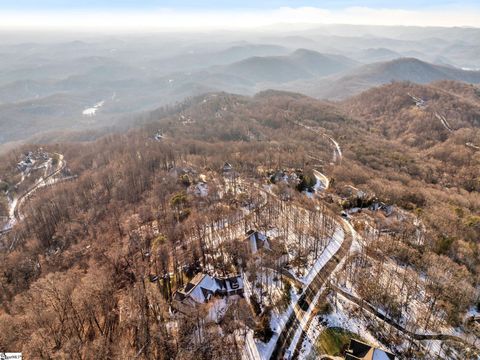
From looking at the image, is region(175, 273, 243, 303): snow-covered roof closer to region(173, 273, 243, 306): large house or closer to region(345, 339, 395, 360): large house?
region(173, 273, 243, 306): large house

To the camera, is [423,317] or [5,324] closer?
[5,324]

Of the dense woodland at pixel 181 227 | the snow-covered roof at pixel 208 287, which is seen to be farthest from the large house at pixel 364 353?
the snow-covered roof at pixel 208 287

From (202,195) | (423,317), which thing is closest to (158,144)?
(202,195)

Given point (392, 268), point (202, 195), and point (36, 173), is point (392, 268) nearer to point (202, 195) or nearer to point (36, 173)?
point (202, 195)

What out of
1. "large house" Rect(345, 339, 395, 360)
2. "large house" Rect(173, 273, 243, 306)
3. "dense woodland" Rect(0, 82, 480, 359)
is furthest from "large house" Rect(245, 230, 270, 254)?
"large house" Rect(345, 339, 395, 360)

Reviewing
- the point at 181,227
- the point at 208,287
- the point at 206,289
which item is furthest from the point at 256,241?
the point at 181,227

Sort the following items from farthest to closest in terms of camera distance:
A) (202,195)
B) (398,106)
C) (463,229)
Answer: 1. (398,106)
2. (202,195)
3. (463,229)
